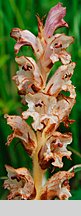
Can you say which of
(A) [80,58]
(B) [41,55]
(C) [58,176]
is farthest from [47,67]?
(A) [80,58]

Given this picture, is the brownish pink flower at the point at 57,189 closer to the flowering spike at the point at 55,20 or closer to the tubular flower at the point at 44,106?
the tubular flower at the point at 44,106

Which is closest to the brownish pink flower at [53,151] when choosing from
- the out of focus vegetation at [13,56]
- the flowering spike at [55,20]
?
the flowering spike at [55,20]

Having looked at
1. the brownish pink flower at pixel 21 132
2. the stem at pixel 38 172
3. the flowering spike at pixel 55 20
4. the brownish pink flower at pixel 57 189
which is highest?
the flowering spike at pixel 55 20

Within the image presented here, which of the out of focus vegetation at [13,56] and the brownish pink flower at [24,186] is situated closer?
the brownish pink flower at [24,186]

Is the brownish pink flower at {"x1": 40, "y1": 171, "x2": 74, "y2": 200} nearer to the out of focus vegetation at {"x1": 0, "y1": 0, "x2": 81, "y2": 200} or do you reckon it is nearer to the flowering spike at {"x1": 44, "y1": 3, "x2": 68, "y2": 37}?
the flowering spike at {"x1": 44, "y1": 3, "x2": 68, "y2": 37}

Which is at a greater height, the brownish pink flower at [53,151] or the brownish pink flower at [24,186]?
the brownish pink flower at [53,151]

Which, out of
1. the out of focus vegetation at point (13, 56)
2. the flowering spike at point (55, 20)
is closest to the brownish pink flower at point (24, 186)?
the flowering spike at point (55, 20)

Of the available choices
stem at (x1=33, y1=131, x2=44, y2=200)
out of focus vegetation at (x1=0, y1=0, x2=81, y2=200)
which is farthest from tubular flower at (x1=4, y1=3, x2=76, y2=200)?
out of focus vegetation at (x1=0, y1=0, x2=81, y2=200)
